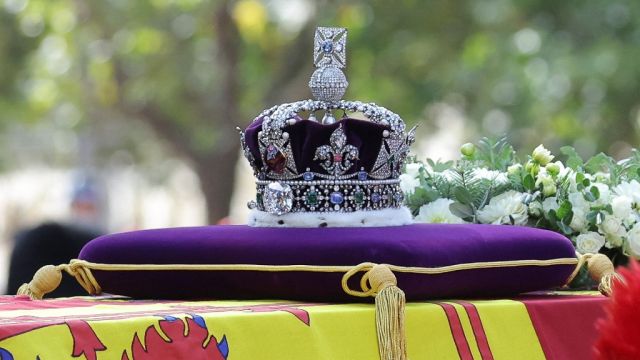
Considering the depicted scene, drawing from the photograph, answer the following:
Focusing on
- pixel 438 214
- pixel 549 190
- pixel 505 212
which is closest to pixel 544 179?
pixel 549 190

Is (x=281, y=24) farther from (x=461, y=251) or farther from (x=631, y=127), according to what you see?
(x=461, y=251)

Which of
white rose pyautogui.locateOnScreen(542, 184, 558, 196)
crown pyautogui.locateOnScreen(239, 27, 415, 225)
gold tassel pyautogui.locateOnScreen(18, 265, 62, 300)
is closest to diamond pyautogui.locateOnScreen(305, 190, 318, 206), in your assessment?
crown pyautogui.locateOnScreen(239, 27, 415, 225)

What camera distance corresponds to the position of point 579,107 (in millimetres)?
13523

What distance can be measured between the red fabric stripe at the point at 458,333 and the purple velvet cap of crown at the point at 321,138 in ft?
1.30

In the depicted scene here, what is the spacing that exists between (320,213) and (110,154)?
17.5m

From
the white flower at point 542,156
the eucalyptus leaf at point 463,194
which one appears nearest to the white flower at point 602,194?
the white flower at point 542,156

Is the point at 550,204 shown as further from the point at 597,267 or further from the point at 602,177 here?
the point at 597,267

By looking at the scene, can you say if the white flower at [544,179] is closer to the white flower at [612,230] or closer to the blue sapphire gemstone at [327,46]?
the white flower at [612,230]

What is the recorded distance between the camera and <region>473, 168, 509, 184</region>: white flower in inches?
122

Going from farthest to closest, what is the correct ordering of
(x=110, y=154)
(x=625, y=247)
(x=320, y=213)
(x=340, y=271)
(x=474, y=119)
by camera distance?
1. (x=110, y=154)
2. (x=474, y=119)
3. (x=625, y=247)
4. (x=320, y=213)
5. (x=340, y=271)

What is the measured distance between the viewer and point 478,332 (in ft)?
7.77

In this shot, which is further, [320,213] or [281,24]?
[281,24]

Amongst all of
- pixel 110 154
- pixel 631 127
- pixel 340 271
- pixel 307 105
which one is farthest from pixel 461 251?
pixel 110 154

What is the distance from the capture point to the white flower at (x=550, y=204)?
303 cm
